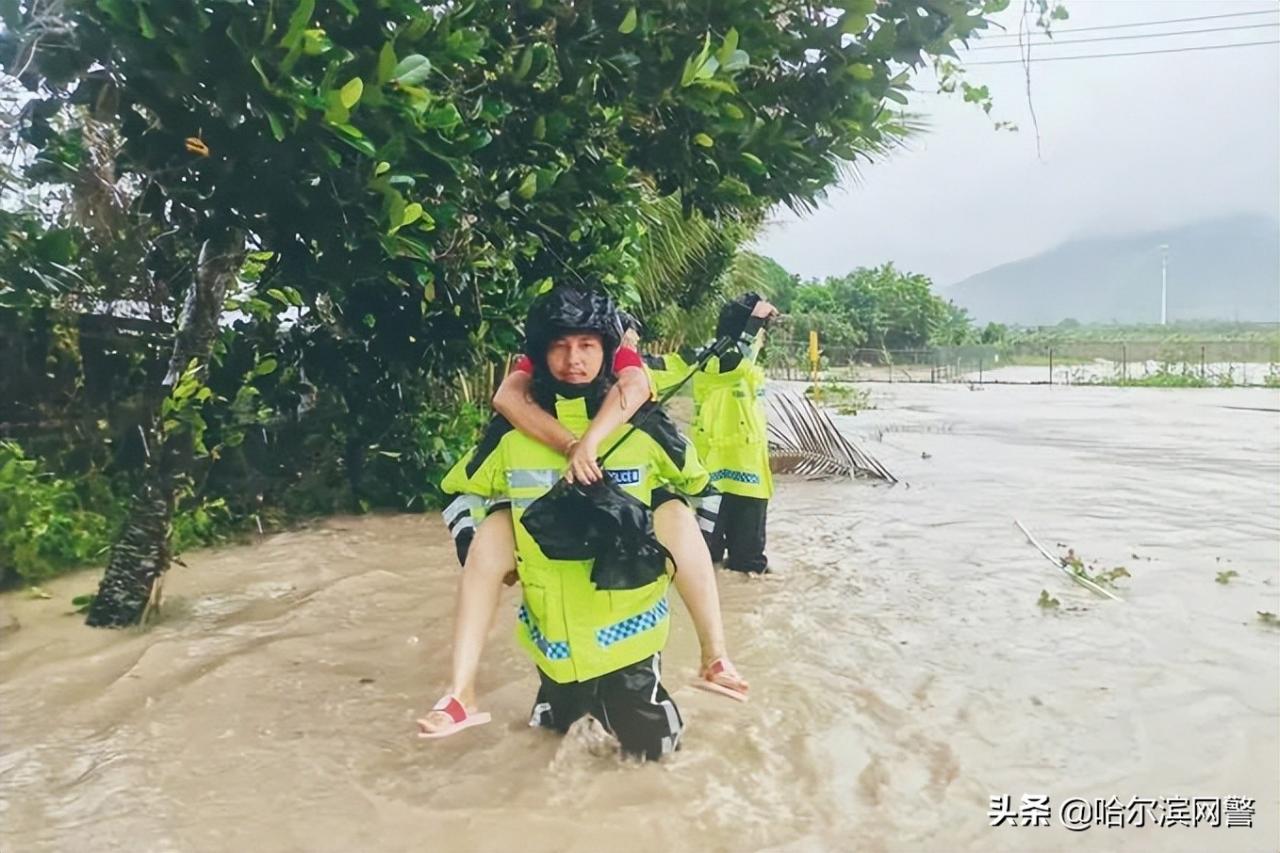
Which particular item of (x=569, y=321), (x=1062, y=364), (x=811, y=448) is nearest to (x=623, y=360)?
(x=569, y=321)

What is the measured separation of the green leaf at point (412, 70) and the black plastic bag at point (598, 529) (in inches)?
54.7

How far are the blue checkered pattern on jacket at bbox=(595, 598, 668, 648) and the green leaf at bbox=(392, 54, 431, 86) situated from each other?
1887 mm

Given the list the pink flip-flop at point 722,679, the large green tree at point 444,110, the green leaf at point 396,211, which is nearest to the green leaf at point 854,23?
the large green tree at point 444,110

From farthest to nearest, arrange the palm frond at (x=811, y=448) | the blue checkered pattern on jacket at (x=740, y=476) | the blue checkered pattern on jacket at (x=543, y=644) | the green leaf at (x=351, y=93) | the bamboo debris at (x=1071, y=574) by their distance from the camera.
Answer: the palm frond at (x=811, y=448) → the blue checkered pattern on jacket at (x=740, y=476) → the bamboo debris at (x=1071, y=574) → the blue checkered pattern on jacket at (x=543, y=644) → the green leaf at (x=351, y=93)

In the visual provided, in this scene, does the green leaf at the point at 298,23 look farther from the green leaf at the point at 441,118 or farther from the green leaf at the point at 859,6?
the green leaf at the point at 859,6

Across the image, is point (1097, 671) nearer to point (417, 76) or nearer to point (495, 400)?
point (495, 400)

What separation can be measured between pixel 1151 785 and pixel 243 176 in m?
3.88

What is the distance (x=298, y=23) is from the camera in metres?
3.05

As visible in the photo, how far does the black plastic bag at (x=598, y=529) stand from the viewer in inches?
127

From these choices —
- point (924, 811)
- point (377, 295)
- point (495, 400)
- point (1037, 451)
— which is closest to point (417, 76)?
point (495, 400)

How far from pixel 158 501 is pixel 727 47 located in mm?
3497

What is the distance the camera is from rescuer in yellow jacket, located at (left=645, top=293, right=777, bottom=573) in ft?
21.2

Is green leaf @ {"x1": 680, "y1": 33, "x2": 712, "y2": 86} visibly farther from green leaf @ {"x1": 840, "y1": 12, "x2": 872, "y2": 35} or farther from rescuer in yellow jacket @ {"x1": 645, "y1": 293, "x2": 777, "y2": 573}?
rescuer in yellow jacket @ {"x1": 645, "y1": 293, "x2": 777, "y2": 573}

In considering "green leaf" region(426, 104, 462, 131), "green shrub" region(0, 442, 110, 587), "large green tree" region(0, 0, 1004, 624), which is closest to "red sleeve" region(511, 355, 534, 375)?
"large green tree" region(0, 0, 1004, 624)
